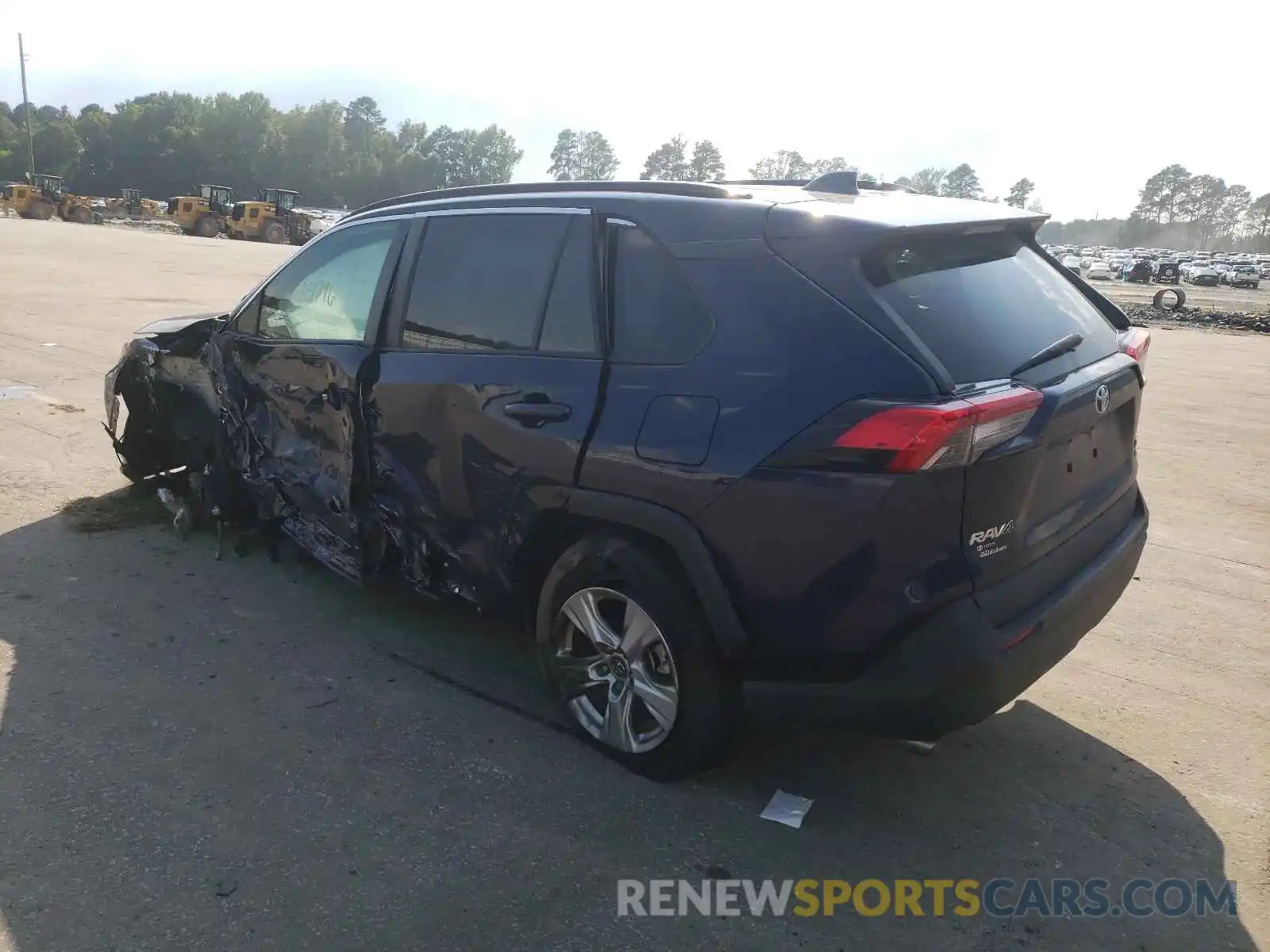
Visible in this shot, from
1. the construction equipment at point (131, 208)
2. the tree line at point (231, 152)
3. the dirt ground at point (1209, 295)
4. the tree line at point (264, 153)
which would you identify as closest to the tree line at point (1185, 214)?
the tree line at point (264, 153)

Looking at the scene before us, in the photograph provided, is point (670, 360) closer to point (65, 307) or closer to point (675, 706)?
point (675, 706)

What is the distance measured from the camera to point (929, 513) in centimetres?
257

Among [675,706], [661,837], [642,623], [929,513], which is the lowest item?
[661,837]

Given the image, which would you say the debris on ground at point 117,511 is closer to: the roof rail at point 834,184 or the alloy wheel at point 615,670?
the alloy wheel at point 615,670

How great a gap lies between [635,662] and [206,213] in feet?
161

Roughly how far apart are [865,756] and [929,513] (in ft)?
4.13

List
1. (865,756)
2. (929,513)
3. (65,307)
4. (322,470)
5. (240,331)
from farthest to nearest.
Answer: (65,307), (240,331), (322,470), (865,756), (929,513)

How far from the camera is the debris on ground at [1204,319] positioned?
22.6 metres

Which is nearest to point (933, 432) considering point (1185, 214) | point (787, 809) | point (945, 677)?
point (945, 677)

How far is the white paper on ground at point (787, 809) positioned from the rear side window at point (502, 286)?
1.61 m

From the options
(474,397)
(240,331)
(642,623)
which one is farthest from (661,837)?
(240,331)

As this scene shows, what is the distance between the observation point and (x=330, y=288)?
437cm

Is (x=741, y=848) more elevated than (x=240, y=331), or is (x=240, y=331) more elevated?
(x=240, y=331)

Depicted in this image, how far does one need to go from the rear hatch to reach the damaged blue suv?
11 mm
